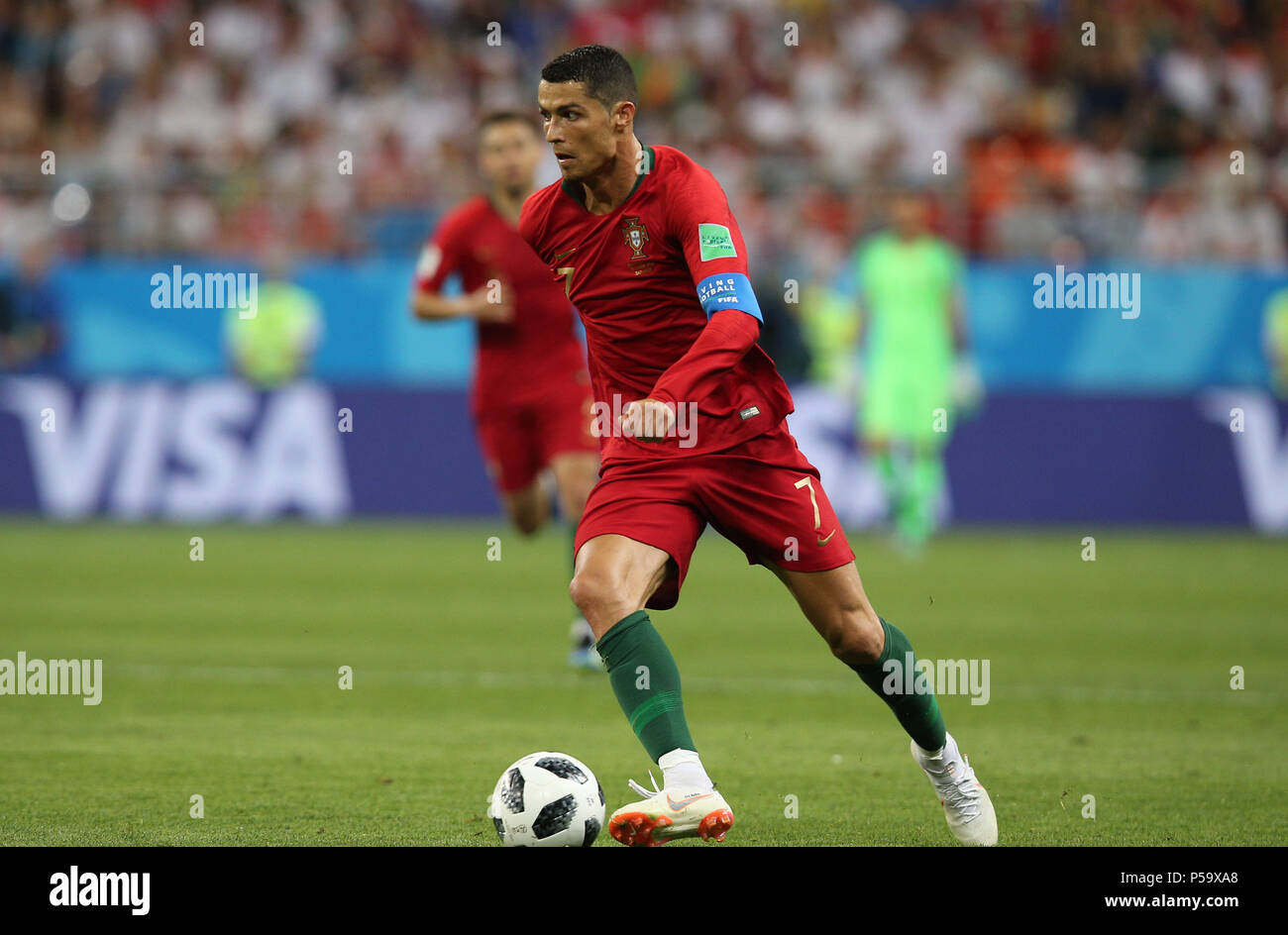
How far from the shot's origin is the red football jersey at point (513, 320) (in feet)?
32.2

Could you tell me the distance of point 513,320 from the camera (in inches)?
388

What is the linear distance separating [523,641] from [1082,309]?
30.5ft

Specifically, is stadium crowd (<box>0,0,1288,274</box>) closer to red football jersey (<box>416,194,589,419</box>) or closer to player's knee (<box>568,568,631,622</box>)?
red football jersey (<box>416,194,589,419</box>)

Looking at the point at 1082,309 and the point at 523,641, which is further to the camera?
the point at 1082,309

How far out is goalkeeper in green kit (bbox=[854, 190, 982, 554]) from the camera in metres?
15.3

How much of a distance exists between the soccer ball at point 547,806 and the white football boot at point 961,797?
106 cm

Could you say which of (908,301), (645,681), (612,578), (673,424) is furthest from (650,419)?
(908,301)

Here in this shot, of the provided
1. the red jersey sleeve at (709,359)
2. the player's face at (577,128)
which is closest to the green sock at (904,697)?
the red jersey sleeve at (709,359)

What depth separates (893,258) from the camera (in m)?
15.4

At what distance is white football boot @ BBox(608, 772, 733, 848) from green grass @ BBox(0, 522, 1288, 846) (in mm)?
760

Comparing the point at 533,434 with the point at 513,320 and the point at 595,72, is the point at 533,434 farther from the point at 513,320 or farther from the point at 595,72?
the point at 595,72

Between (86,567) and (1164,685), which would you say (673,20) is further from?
(1164,685)

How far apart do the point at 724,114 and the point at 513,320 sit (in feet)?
36.3
